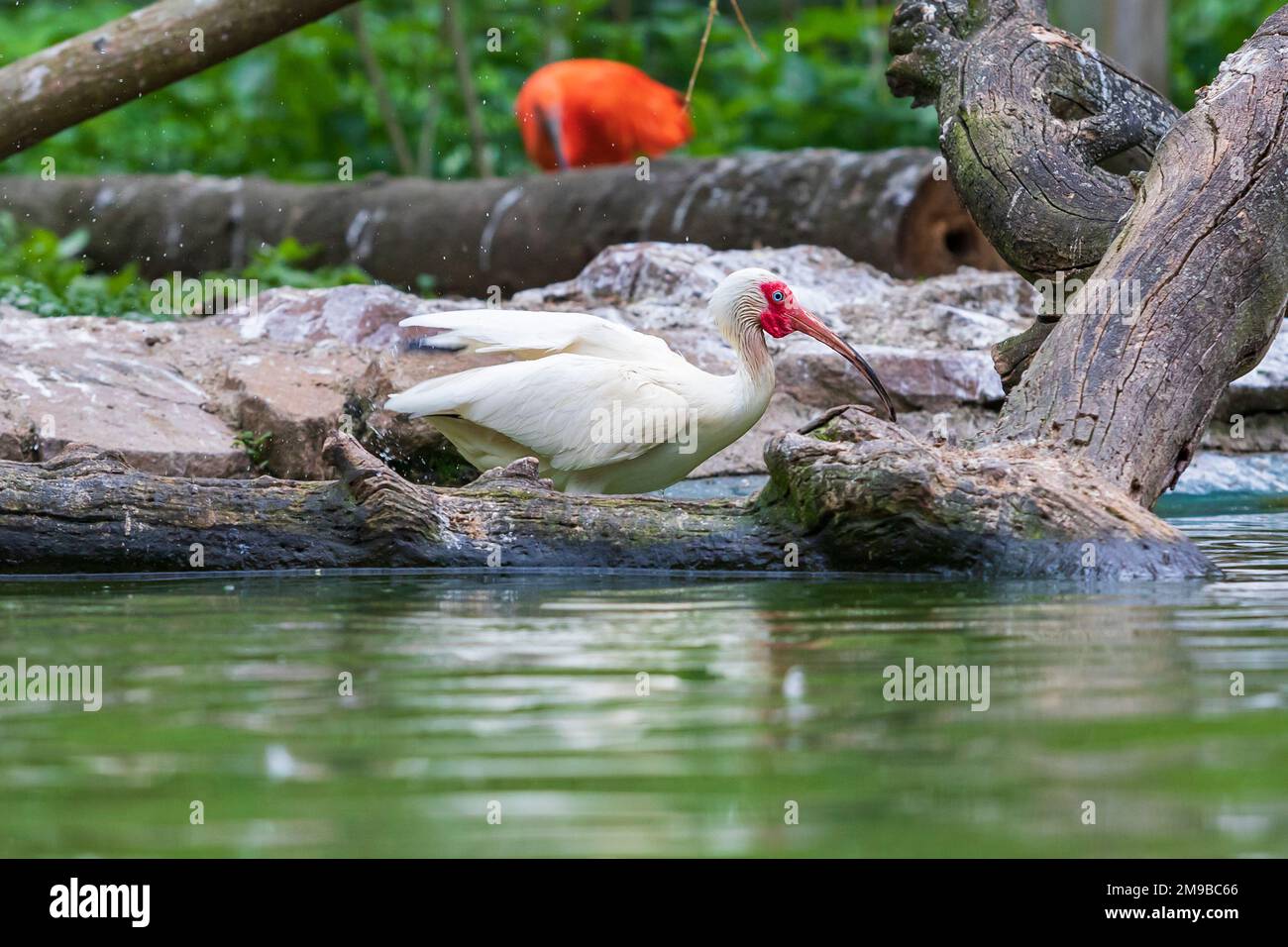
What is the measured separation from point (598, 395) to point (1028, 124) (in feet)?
6.77

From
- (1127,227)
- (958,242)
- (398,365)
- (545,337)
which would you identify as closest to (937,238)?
(958,242)

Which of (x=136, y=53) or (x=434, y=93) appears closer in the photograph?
(x=136, y=53)

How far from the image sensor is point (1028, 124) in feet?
21.6

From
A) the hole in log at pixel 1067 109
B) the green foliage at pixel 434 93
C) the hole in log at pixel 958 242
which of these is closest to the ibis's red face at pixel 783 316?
the hole in log at pixel 1067 109

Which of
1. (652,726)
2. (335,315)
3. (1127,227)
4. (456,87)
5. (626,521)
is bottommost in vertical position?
(652,726)

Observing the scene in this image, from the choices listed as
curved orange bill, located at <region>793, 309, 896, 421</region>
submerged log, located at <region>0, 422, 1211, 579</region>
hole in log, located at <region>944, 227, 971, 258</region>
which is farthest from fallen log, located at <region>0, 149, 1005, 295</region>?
submerged log, located at <region>0, 422, 1211, 579</region>

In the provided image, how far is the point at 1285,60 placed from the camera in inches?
228

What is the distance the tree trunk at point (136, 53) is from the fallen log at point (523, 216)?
4.85m

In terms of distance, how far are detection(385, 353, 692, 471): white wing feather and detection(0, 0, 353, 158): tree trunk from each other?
1.49 meters

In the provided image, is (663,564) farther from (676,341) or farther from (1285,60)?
(676,341)

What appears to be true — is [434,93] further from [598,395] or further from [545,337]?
[598,395]

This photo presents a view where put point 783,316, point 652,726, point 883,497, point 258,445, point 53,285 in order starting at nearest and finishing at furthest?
point 652,726 → point 883,497 → point 783,316 → point 258,445 → point 53,285

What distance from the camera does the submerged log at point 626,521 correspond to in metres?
4.55
